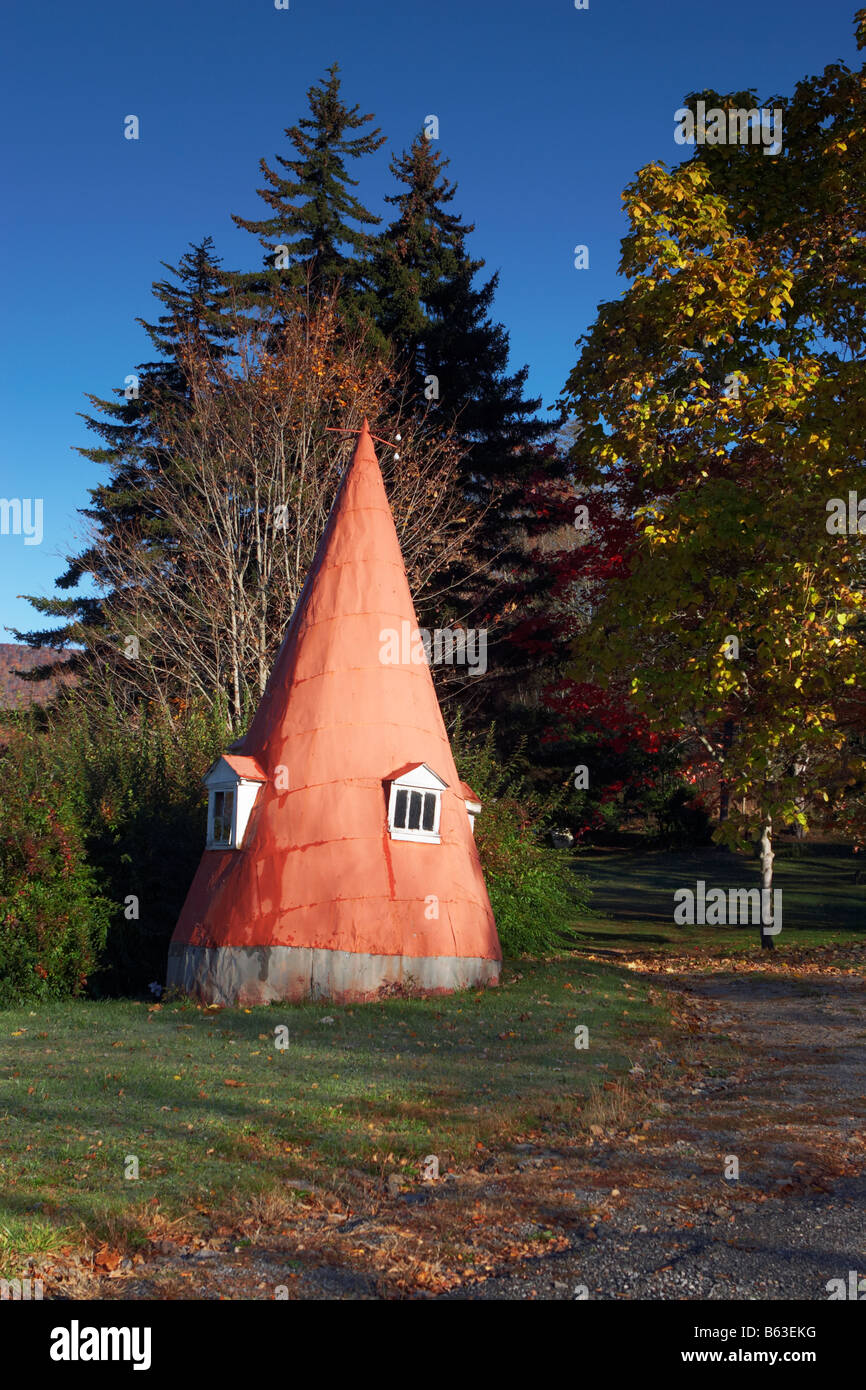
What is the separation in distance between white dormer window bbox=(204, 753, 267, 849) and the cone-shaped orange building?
22mm

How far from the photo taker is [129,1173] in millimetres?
5809

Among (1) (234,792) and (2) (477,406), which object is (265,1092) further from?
(2) (477,406)

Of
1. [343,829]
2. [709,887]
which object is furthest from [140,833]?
[709,887]

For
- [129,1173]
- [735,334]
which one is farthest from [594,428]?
[129,1173]

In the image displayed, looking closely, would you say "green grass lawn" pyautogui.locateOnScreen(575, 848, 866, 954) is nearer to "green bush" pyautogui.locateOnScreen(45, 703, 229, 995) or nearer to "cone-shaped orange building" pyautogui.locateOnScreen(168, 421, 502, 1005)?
"green bush" pyautogui.locateOnScreen(45, 703, 229, 995)

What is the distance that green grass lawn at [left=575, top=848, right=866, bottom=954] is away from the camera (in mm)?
20766

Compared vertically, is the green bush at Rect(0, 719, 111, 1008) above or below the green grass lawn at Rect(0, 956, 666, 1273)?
above

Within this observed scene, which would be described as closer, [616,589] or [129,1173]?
[129,1173]

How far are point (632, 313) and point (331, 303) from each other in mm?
12361

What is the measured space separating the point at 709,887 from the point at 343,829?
1565 cm

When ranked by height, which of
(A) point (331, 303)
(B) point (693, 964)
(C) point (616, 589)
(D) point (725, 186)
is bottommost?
(B) point (693, 964)

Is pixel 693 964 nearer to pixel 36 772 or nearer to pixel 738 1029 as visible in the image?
pixel 738 1029

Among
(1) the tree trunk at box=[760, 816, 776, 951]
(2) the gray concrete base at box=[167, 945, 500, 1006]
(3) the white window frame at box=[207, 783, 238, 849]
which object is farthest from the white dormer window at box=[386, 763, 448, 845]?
(1) the tree trunk at box=[760, 816, 776, 951]

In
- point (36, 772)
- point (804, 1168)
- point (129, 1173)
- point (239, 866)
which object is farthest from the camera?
point (36, 772)
